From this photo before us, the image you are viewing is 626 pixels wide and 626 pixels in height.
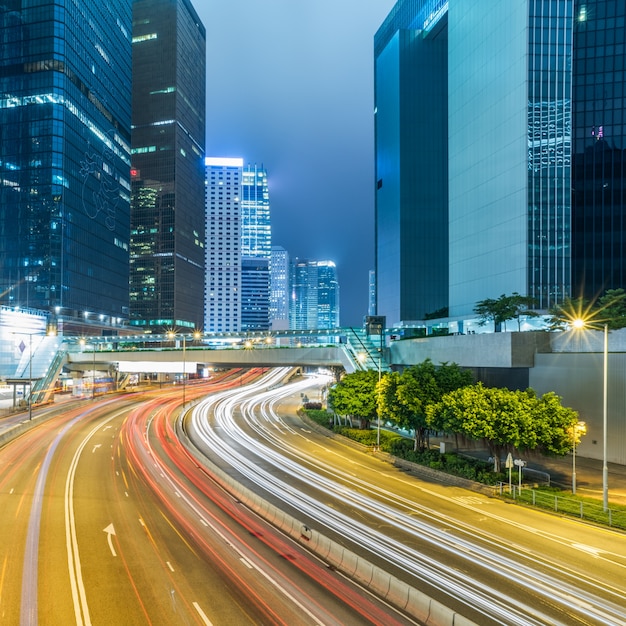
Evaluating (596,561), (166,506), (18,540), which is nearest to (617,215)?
(596,561)

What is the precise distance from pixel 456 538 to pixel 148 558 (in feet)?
44.4

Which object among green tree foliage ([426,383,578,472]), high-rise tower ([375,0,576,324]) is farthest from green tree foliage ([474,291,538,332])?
green tree foliage ([426,383,578,472])

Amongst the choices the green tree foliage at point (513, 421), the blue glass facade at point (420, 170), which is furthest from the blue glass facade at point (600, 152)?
the blue glass facade at point (420, 170)

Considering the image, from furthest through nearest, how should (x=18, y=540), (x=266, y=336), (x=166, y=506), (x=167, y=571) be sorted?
(x=266, y=336)
(x=166, y=506)
(x=18, y=540)
(x=167, y=571)

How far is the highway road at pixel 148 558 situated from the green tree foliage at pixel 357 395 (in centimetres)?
1737

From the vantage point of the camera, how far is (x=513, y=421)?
107 feet

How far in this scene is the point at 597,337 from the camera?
4306 cm

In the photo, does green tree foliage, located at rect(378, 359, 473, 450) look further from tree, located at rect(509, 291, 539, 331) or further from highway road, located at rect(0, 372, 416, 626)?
tree, located at rect(509, 291, 539, 331)

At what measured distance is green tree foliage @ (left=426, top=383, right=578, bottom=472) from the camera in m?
32.3

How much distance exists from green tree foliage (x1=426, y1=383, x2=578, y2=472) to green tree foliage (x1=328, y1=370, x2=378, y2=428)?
16071 mm

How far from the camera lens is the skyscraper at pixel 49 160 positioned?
446 ft

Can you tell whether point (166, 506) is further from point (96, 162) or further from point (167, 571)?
point (96, 162)

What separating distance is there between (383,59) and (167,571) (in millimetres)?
148013

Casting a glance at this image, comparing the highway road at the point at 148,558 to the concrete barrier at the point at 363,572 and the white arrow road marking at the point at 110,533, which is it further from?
the concrete barrier at the point at 363,572
